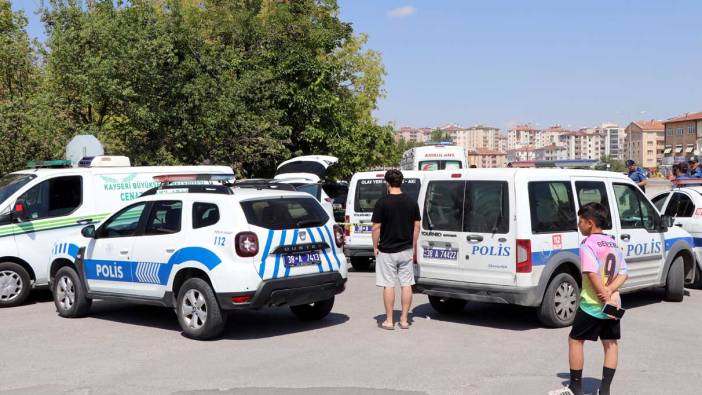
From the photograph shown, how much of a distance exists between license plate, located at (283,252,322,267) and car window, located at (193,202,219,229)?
888 millimetres

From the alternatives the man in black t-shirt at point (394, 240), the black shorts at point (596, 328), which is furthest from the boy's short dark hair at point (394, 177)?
the black shorts at point (596, 328)

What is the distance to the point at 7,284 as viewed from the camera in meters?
10.9

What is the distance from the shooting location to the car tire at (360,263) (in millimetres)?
14991

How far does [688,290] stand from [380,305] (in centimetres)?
519

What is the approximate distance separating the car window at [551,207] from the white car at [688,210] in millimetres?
3266

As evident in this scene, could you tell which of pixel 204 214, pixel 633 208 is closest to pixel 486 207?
pixel 633 208

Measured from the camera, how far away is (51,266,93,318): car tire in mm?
9672

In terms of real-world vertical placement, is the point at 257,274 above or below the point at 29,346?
above

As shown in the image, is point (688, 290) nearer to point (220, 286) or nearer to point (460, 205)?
point (460, 205)

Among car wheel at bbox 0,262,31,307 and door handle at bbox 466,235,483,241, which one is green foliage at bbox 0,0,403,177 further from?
door handle at bbox 466,235,483,241

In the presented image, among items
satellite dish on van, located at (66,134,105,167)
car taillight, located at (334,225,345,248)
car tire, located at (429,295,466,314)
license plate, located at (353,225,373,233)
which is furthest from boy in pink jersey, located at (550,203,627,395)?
satellite dish on van, located at (66,134,105,167)

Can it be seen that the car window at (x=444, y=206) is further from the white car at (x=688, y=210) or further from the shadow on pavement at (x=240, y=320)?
the white car at (x=688, y=210)

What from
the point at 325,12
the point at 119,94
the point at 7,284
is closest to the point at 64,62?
the point at 119,94

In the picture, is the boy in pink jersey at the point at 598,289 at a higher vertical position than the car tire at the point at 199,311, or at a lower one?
higher
